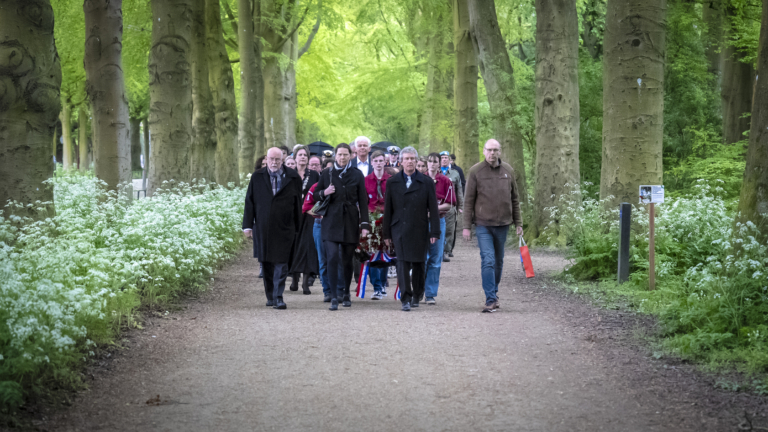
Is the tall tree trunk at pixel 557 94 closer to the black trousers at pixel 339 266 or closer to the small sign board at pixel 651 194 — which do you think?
the small sign board at pixel 651 194

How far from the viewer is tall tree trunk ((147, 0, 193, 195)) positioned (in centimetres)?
1596

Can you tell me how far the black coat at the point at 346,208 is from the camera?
1036 centimetres

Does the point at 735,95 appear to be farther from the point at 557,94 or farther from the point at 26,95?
the point at 26,95

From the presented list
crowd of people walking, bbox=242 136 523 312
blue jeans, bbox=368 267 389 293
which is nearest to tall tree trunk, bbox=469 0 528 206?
blue jeans, bbox=368 267 389 293

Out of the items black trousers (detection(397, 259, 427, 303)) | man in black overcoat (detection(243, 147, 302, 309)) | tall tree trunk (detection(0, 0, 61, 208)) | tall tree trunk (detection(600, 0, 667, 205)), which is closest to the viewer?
tall tree trunk (detection(0, 0, 61, 208))

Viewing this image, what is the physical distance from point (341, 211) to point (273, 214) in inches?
37.3

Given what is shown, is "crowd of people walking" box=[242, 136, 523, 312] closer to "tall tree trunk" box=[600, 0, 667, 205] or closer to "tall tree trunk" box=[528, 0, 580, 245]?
"tall tree trunk" box=[600, 0, 667, 205]

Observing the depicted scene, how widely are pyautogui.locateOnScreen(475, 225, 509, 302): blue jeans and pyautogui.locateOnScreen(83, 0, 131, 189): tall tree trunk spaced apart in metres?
6.79

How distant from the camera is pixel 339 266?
10594 millimetres

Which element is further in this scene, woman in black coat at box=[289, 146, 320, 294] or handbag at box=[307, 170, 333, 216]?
woman in black coat at box=[289, 146, 320, 294]

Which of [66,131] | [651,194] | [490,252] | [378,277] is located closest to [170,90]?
[378,277]

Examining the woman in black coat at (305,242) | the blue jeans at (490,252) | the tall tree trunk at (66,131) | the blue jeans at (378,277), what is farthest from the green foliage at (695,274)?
the tall tree trunk at (66,131)

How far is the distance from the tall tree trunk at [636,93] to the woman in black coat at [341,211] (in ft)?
13.4

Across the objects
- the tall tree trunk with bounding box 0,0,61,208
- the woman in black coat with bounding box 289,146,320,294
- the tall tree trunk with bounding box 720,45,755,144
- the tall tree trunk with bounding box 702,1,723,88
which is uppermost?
the tall tree trunk with bounding box 702,1,723,88
